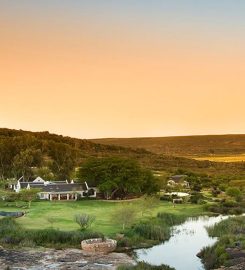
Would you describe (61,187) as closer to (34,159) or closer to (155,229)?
(34,159)

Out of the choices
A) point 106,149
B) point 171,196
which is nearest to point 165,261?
point 171,196

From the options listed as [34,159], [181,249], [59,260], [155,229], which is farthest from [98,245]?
[34,159]

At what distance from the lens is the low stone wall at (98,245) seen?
32844 mm

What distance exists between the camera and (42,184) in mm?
67375

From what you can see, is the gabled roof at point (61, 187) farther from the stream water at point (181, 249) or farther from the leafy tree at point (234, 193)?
the stream water at point (181, 249)

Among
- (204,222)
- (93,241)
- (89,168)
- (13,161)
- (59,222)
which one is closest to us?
(93,241)

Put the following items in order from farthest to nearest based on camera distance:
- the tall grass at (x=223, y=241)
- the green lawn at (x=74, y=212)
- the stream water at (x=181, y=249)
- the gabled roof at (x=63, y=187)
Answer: the gabled roof at (x=63, y=187), the green lawn at (x=74, y=212), the stream water at (x=181, y=249), the tall grass at (x=223, y=241)

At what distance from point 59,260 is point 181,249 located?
8.86m

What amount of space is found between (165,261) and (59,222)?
13694mm

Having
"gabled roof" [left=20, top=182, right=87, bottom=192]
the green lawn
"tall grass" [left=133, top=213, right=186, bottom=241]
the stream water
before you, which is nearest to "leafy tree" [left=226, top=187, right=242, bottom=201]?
the green lawn

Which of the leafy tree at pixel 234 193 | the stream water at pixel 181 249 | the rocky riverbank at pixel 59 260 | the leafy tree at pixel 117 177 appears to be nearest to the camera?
the rocky riverbank at pixel 59 260

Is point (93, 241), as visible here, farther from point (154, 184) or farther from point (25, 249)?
point (154, 184)

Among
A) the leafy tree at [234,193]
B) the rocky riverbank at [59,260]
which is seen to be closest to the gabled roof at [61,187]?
the leafy tree at [234,193]

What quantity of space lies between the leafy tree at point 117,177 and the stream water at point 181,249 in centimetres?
1926
